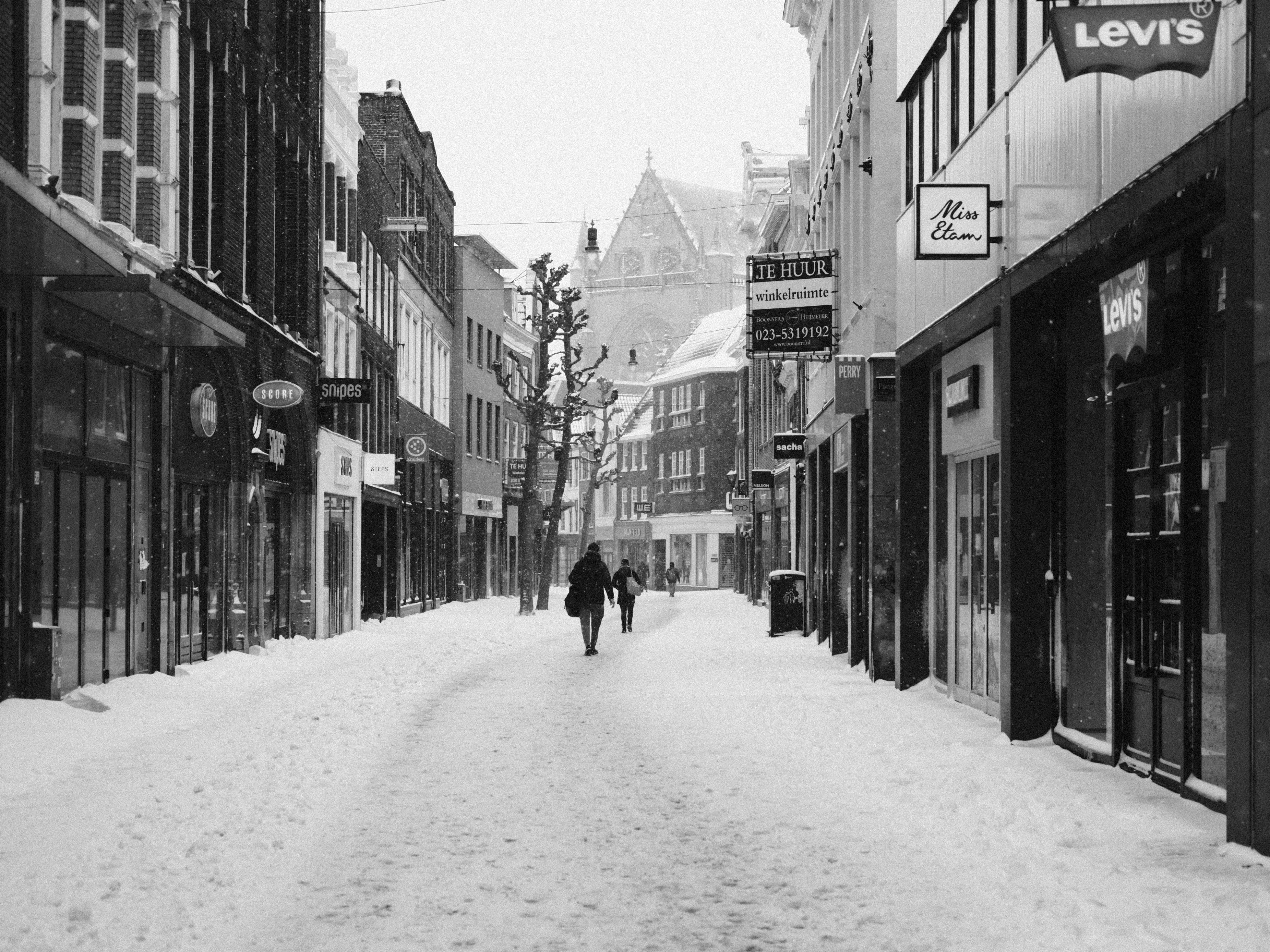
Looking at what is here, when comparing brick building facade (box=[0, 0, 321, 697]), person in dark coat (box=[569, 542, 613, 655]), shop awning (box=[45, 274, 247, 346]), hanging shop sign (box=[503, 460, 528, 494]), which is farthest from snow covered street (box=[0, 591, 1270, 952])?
hanging shop sign (box=[503, 460, 528, 494])

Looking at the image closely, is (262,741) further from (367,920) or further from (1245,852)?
(1245,852)

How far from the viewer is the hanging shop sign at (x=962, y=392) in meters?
15.4

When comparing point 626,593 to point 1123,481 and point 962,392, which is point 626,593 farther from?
point 1123,481

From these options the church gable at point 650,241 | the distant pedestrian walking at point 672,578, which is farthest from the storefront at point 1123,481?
the church gable at point 650,241

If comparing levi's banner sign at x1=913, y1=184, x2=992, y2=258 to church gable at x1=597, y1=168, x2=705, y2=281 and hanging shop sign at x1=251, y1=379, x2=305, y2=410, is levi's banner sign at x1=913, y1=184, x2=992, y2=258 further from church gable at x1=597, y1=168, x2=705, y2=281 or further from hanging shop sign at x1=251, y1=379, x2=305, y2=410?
church gable at x1=597, y1=168, x2=705, y2=281

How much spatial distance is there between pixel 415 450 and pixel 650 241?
80456 mm

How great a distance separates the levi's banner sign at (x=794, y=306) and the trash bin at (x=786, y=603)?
7174 millimetres

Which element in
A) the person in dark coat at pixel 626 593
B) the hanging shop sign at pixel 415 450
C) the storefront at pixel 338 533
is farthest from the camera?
the hanging shop sign at pixel 415 450

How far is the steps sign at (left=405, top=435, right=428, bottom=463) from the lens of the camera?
135 feet

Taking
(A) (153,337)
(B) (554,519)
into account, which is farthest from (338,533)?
(A) (153,337)

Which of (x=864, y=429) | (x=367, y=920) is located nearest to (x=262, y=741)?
(x=367, y=920)

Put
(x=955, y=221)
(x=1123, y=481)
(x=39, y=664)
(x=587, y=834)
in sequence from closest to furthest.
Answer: (x=587, y=834) → (x=1123, y=481) → (x=955, y=221) → (x=39, y=664)

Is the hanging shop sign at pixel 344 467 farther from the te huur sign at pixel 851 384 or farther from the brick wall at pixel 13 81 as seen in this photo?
the brick wall at pixel 13 81

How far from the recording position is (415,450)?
41.4 meters
